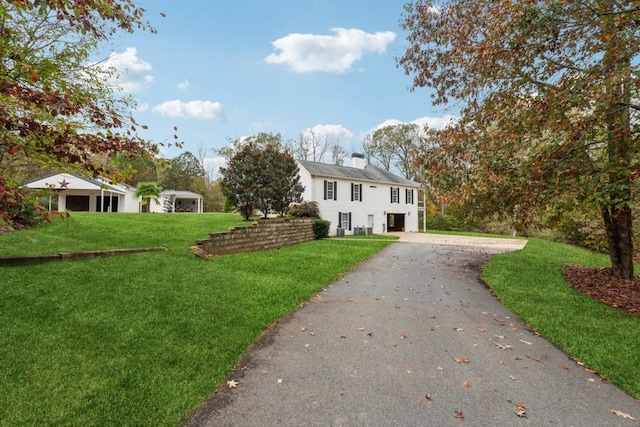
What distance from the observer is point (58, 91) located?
2.99m

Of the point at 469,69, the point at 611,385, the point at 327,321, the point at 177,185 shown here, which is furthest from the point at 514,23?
the point at 177,185

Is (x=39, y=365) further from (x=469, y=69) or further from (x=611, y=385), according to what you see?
(x=469, y=69)

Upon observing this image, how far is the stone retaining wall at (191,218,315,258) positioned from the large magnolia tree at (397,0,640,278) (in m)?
6.73

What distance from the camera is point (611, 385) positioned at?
12.3 ft

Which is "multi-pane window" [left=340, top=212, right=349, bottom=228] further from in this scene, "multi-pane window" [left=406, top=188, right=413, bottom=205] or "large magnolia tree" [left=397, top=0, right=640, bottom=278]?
"large magnolia tree" [left=397, top=0, right=640, bottom=278]

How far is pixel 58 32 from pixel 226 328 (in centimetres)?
702

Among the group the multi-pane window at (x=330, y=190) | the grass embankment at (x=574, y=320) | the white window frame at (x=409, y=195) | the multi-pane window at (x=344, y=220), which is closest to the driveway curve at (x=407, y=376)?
the grass embankment at (x=574, y=320)

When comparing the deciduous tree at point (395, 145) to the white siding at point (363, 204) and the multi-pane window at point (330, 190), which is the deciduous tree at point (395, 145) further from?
the multi-pane window at point (330, 190)

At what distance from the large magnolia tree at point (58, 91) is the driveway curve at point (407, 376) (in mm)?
2628

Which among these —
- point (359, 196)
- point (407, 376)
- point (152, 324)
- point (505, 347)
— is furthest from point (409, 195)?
point (152, 324)

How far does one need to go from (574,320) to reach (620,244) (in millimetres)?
5210

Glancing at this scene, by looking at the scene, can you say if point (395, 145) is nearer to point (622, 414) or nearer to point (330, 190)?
point (330, 190)

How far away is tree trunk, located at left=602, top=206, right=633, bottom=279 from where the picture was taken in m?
9.05

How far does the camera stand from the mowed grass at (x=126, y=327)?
9.83ft
